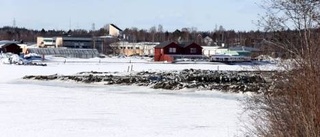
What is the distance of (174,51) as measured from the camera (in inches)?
4173

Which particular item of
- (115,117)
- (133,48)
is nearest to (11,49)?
(133,48)

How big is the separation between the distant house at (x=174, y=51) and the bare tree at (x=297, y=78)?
87.9m

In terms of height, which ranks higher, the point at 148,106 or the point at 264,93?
the point at 264,93

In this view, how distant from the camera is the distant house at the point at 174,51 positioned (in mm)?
100944

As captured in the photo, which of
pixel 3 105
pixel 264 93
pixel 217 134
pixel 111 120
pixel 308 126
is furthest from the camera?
pixel 3 105

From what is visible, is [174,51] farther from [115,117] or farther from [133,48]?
[115,117]

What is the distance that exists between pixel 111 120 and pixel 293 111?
44.8 feet

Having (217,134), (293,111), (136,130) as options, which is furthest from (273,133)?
(136,130)

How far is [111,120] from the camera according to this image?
20.4 metres

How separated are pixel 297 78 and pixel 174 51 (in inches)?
3900

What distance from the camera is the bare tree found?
6730 millimetres

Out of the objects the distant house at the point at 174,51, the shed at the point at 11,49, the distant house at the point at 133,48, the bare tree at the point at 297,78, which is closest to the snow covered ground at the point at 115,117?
the bare tree at the point at 297,78

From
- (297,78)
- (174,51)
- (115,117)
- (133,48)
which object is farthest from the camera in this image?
(133,48)

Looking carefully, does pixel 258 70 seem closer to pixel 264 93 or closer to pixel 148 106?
pixel 264 93
